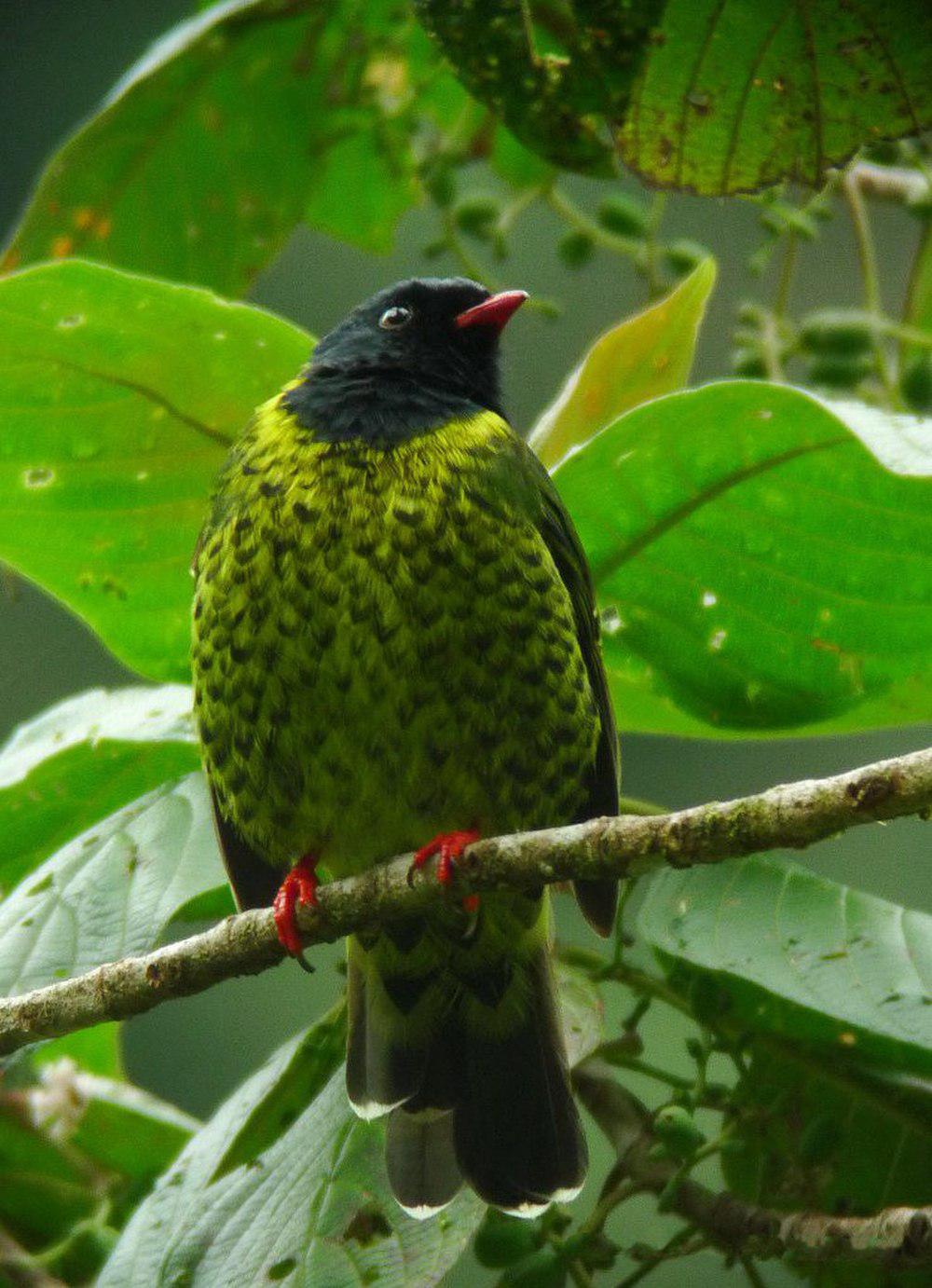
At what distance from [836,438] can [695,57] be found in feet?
2.00

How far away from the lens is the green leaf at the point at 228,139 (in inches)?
133

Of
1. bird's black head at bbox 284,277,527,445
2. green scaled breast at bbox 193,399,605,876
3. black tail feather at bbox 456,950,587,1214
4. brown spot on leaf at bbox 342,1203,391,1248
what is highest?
bird's black head at bbox 284,277,527,445

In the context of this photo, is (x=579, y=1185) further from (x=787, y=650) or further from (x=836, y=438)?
(x=836, y=438)

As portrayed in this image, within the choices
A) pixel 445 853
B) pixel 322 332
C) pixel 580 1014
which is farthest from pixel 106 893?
pixel 322 332

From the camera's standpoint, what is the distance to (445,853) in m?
2.14

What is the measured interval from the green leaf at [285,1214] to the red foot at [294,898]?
28 cm

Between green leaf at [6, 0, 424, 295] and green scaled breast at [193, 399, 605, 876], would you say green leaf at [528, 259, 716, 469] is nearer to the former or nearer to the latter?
green scaled breast at [193, 399, 605, 876]

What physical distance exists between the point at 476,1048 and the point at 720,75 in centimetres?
159

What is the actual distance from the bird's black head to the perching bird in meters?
0.05

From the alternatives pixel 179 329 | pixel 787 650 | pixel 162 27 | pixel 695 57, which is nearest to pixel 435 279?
pixel 179 329

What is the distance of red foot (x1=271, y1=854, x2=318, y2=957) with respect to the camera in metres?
2.27

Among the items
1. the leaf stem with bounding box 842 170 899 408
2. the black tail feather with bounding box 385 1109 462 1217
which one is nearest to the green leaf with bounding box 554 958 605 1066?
the black tail feather with bounding box 385 1109 462 1217

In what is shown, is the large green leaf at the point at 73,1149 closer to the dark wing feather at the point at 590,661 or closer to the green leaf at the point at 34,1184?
the green leaf at the point at 34,1184

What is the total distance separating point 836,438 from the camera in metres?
2.24
